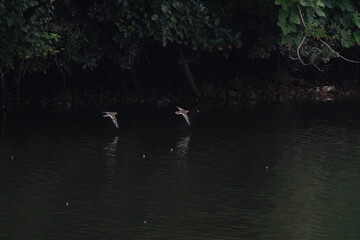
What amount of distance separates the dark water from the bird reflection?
3cm

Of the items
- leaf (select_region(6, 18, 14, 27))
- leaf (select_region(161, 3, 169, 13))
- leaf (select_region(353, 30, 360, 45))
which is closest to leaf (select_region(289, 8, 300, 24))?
leaf (select_region(353, 30, 360, 45))

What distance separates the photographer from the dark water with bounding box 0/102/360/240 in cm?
1870

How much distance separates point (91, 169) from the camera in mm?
23578

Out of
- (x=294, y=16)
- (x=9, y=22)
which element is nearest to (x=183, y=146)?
(x=294, y=16)

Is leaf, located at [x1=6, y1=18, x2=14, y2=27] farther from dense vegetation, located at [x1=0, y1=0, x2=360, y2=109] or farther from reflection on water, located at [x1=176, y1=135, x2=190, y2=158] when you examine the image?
reflection on water, located at [x1=176, y1=135, x2=190, y2=158]

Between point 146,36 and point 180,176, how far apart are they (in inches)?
376

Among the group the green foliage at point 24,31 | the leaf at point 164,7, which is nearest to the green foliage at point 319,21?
the leaf at point 164,7

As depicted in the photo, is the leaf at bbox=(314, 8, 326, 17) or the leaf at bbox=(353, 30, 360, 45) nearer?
the leaf at bbox=(314, 8, 326, 17)

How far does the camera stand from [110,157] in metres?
25.1

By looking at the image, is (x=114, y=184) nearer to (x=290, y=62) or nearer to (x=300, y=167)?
(x=300, y=167)

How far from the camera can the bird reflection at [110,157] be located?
23297mm

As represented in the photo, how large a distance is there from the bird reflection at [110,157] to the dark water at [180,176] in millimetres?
28

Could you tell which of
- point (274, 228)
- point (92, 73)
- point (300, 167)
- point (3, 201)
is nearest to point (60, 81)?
point (92, 73)

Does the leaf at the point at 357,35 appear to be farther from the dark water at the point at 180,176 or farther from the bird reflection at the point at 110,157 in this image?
the bird reflection at the point at 110,157
